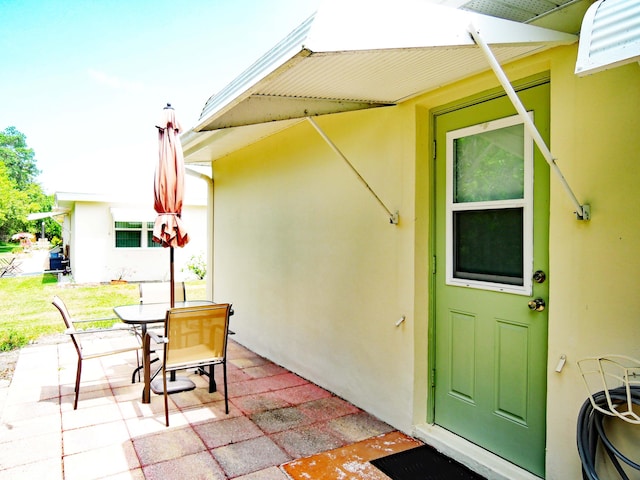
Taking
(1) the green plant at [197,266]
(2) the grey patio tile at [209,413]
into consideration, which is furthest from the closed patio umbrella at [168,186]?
(1) the green plant at [197,266]

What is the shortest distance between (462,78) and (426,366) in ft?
6.68

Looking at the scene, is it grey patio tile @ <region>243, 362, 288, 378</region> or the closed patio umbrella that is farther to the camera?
grey patio tile @ <region>243, 362, 288, 378</region>

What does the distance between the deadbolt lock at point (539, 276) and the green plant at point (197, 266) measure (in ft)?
43.3

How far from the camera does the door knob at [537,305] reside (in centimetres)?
236

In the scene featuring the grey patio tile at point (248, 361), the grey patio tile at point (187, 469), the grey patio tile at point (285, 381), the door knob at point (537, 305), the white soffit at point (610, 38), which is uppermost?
the white soffit at point (610, 38)

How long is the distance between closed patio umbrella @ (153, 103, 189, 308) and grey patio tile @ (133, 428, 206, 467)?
49.6 inches

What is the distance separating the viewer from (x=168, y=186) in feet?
13.3

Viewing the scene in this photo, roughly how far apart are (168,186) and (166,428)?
7.12 feet

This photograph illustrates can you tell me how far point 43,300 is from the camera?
33.2 feet

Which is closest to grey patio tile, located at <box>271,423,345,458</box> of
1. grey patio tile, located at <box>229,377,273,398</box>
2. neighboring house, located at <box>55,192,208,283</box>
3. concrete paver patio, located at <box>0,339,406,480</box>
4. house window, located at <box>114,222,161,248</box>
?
concrete paver patio, located at <box>0,339,406,480</box>

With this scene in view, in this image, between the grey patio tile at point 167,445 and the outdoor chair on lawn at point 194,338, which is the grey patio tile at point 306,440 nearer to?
the grey patio tile at point 167,445

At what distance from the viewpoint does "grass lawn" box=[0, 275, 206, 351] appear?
6.68 metres

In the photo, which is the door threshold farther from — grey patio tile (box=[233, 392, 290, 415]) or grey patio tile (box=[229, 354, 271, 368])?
grey patio tile (box=[229, 354, 271, 368])

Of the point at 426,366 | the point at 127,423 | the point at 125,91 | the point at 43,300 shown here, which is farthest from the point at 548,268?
the point at 125,91
